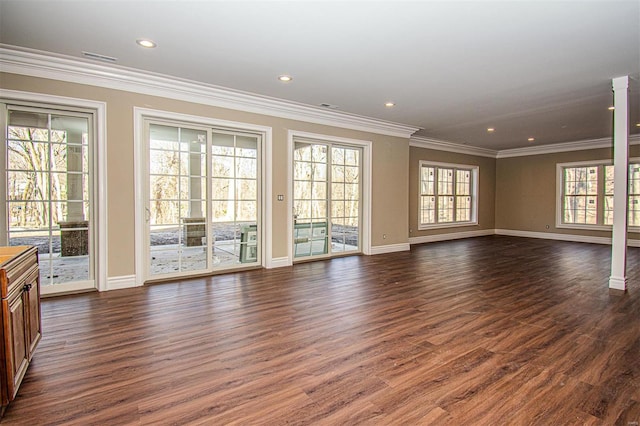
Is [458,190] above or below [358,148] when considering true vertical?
Result: below

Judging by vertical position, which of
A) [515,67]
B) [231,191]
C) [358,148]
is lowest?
[231,191]

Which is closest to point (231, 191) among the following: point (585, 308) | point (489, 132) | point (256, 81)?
point (256, 81)

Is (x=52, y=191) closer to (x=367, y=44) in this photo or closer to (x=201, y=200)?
(x=201, y=200)

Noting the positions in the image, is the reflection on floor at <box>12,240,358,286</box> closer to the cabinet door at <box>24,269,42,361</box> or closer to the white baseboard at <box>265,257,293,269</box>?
the white baseboard at <box>265,257,293,269</box>

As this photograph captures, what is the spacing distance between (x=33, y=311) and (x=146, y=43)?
2678mm

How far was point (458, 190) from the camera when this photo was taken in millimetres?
10414

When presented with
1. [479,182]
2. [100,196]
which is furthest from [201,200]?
[479,182]

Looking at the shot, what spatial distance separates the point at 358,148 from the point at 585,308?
15.2 feet

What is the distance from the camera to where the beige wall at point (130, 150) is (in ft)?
13.6

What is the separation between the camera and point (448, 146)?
32.1ft

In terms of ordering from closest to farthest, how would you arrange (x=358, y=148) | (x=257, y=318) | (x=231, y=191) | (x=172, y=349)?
(x=172, y=349) < (x=257, y=318) < (x=231, y=191) < (x=358, y=148)

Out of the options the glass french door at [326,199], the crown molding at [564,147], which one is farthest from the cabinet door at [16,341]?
the crown molding at [564,147]

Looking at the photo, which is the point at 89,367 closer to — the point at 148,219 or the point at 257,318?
the point at 257,318

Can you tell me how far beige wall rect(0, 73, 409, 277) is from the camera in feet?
13.6
